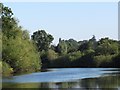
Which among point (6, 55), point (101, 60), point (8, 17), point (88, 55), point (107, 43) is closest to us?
point (6, 55)

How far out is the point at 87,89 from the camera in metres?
24.0

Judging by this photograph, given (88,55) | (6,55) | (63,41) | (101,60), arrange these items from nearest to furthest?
(6,55)
(101,60)
(88,55)
(63,41)

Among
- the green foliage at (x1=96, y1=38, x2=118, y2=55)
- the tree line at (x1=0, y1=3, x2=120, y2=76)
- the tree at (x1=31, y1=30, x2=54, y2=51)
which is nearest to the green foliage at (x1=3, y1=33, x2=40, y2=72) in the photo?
the tree line at (x1=0, y1=3, x2=120, y2=76)

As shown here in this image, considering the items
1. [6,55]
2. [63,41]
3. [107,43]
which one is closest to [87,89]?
[6,55]

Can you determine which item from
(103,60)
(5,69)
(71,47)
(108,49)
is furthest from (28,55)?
(71,47)

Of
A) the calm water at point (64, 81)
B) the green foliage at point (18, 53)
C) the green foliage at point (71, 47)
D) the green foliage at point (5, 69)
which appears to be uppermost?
the green foliage at point (71, 47)

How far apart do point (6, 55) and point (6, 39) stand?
2072 mm

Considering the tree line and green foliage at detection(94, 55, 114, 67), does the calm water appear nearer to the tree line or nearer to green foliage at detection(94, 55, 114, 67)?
the tree line

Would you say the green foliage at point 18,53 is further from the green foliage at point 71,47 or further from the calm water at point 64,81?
the green foliage at point 71,47

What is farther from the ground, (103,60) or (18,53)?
(18,53)

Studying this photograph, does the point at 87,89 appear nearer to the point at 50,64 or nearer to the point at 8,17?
the point at 8,17

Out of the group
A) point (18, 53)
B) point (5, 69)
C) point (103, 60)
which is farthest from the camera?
point (103, 60)

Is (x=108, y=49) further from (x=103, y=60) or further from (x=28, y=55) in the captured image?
(x=28, y=55)

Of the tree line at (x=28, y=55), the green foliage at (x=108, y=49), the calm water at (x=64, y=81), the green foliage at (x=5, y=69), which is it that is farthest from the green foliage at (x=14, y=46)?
the green foliage at (x=108, y=49)
